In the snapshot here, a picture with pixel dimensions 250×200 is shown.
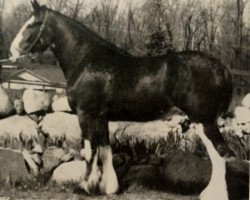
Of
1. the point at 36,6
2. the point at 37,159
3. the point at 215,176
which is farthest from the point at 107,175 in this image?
the point at 36,6

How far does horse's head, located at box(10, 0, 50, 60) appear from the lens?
224 cm

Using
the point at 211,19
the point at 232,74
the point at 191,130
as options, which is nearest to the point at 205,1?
the point at 211,19

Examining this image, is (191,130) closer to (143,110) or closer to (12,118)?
(143,110)

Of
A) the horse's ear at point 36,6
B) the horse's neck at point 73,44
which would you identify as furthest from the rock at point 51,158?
the horse's ear at point 36,6

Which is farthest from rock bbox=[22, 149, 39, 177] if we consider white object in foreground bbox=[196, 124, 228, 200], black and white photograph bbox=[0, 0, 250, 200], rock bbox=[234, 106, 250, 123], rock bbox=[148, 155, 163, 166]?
rock bbox=[234, 106, 250, 123]

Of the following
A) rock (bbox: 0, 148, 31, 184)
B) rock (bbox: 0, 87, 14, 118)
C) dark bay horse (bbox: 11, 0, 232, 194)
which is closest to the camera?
dark bay horse (bbox: 11, 0, 232, 194)

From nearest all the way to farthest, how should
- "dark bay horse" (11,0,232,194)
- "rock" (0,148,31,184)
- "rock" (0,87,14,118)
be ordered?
"dark bay horse" (11,0,232,194) → "rock" (0,148,31,184) → "rock" (0,87,14,118)

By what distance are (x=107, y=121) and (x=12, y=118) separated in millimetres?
497

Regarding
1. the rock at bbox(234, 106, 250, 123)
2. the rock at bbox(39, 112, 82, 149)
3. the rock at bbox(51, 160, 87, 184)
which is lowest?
the rock at bbox(51, 160, 87, 184)

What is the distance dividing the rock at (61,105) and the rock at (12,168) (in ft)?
0.88

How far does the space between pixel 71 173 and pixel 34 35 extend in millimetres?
629

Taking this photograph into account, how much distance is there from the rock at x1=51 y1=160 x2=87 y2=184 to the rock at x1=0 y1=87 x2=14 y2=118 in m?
0.38

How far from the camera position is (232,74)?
2318 mm

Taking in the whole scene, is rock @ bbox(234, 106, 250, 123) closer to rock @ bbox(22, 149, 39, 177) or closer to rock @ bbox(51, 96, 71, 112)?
rock @ bbox(51, 96, 71, 112)
